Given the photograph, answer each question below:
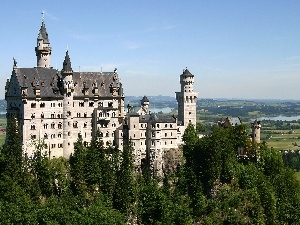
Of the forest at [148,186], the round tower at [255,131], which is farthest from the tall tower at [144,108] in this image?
the round tower at [255,131]

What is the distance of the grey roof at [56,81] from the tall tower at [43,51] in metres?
9.60

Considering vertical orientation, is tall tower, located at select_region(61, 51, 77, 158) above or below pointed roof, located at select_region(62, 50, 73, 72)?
below

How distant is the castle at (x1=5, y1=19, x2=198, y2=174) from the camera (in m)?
111

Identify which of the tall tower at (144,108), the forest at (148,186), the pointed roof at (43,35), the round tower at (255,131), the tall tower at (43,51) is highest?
the pointed roof at (43,35)

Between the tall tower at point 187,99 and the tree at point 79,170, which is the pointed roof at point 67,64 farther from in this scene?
the tall tower at point 187,99

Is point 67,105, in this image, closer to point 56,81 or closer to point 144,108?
point 56,81

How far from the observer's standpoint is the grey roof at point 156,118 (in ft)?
388

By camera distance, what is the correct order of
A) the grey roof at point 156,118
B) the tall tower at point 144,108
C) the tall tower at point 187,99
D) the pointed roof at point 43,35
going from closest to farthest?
the grey roof at point 156,118
the pointed roof at point 43,35
the tall tower at point 144,108
the tall tower at point 187,99

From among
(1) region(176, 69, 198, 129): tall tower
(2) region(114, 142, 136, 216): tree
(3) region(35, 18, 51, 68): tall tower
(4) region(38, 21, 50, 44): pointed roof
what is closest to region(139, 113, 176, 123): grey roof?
(1) region(176, 69, 198, 129): tall tower

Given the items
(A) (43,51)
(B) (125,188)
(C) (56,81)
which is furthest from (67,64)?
(B) (125,188)

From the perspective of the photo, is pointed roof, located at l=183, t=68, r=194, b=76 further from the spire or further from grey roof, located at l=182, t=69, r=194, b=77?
the spire

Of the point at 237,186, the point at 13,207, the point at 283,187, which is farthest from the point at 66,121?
the point at 283,187

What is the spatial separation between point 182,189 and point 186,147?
11488mm

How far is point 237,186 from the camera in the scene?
4530 inches
